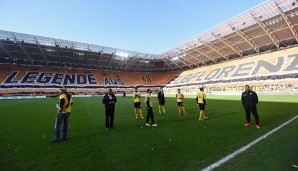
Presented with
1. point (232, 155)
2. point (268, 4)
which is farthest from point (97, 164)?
point (268, 4)

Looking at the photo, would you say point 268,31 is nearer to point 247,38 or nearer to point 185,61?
point 247,38

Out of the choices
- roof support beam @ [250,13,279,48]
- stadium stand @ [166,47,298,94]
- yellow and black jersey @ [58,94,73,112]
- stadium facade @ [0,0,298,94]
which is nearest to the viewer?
yellow and black jersey @ [58,94,73,112]

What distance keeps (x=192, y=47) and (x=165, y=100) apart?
1218 inches

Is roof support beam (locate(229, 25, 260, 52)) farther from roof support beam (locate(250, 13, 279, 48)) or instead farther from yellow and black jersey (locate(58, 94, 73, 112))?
yellow and black jersey (locate(58, 94, 73, 112))

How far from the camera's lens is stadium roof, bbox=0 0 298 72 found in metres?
36.6

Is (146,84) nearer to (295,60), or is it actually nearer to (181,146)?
(295,60)

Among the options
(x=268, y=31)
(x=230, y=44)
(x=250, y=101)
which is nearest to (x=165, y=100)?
(x=250, y=101)

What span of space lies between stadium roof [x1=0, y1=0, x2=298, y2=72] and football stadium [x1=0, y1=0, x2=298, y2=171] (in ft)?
0.84

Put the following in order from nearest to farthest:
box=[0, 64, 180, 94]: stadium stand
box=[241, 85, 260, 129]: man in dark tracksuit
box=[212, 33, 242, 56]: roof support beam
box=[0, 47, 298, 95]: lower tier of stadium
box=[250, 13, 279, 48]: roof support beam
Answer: box=[241, 85, 260, 129]: man in dark tracksuit, box=[250, 13, 279, 48]: roof support beam, box=[0, 47, 298, 95]: lower tier of stadium, box=[212, 33, 242, 56]: roof support beam, box=[0, 64, 180, 94]: stadium stand

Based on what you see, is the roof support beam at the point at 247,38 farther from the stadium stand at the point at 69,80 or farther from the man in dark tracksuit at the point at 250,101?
the man in dark tracksuit at the point at 250,101

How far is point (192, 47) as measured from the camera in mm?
54156

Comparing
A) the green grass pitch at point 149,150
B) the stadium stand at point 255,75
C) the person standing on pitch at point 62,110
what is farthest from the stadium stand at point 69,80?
the person standing on pitch at point 62,110

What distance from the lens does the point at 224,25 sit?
4144 centimetres

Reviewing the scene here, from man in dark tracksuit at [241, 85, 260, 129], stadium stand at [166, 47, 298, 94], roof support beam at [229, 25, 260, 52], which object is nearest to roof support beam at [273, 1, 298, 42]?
stadium stand at [166, 47, 298, 94]
